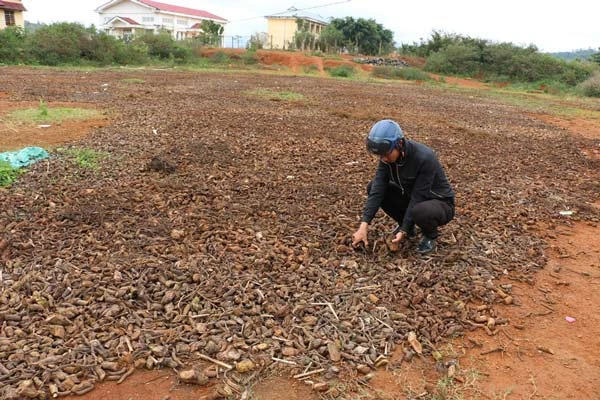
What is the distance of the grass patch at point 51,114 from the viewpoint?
28.8 feet

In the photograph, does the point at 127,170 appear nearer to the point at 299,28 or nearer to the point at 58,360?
the point at 58,360

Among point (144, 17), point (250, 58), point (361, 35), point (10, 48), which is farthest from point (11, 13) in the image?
point (361, 35)

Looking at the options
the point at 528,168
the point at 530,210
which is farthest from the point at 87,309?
the point at 528,168

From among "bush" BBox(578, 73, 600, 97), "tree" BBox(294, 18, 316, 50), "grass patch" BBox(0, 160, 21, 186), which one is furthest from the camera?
"tree" BBox(294, 18, 316, 50)

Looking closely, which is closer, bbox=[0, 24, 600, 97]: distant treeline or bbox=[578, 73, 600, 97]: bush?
bbox=[578, 73, 600, 97]: bush

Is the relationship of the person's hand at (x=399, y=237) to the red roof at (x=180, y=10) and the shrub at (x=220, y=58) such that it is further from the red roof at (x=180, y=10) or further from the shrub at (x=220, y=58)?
the red roof at (x=180, y=10)

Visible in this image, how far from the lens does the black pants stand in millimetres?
3576

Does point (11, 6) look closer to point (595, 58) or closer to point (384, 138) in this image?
point (384, 138)

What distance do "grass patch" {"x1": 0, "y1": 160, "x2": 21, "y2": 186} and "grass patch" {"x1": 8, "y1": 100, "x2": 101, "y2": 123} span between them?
375 cm

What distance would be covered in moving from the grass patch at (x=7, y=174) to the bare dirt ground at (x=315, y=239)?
13 cm

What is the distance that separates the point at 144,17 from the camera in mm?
52250

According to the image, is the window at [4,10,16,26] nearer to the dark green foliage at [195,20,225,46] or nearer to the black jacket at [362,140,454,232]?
the dark green foliage at [195,20,225,46]

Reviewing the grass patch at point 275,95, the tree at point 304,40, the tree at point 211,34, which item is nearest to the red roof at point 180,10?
the tree at point 211,34

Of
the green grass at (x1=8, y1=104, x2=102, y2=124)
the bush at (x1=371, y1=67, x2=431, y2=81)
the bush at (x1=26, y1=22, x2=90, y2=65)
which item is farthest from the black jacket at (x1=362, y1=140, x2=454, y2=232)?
the bush at (x1=371, y1=67, x2=431, y2=81)
